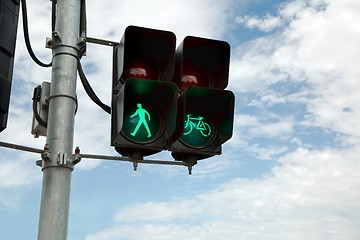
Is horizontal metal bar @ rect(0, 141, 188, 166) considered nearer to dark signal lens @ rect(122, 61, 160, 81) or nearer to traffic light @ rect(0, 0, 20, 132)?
traffic light @ rect(0, 0, 20, 132)

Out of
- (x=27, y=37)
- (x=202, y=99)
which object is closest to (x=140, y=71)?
(x=202, y=99)

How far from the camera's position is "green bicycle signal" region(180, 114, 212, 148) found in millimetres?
4098

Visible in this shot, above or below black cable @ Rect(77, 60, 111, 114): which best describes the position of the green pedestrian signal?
below

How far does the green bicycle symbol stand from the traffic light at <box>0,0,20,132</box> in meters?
1.36

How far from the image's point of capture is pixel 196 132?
4.13 m

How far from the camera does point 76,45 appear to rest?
4.27 meters

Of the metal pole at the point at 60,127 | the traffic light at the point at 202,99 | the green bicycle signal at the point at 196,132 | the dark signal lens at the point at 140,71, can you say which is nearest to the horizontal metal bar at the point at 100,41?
the metal pole at the point at 60,127

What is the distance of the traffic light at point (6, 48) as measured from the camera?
3.89 meters

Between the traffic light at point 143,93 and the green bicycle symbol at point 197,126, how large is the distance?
0.72 feet

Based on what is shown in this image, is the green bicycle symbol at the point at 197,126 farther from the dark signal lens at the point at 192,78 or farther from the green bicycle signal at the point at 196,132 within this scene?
the dark signal lens at the point at 192,78

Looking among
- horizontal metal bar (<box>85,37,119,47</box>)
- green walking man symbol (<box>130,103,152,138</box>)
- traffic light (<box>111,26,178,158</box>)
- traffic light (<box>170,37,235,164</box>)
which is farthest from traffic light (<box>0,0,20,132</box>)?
traffic light (<box>170,37,235,164</box>)

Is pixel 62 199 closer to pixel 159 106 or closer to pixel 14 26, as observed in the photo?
pixel 159 106

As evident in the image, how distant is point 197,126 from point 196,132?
5cm

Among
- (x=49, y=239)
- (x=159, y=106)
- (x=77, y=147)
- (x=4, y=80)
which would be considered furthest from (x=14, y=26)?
(x=49, y=239)
